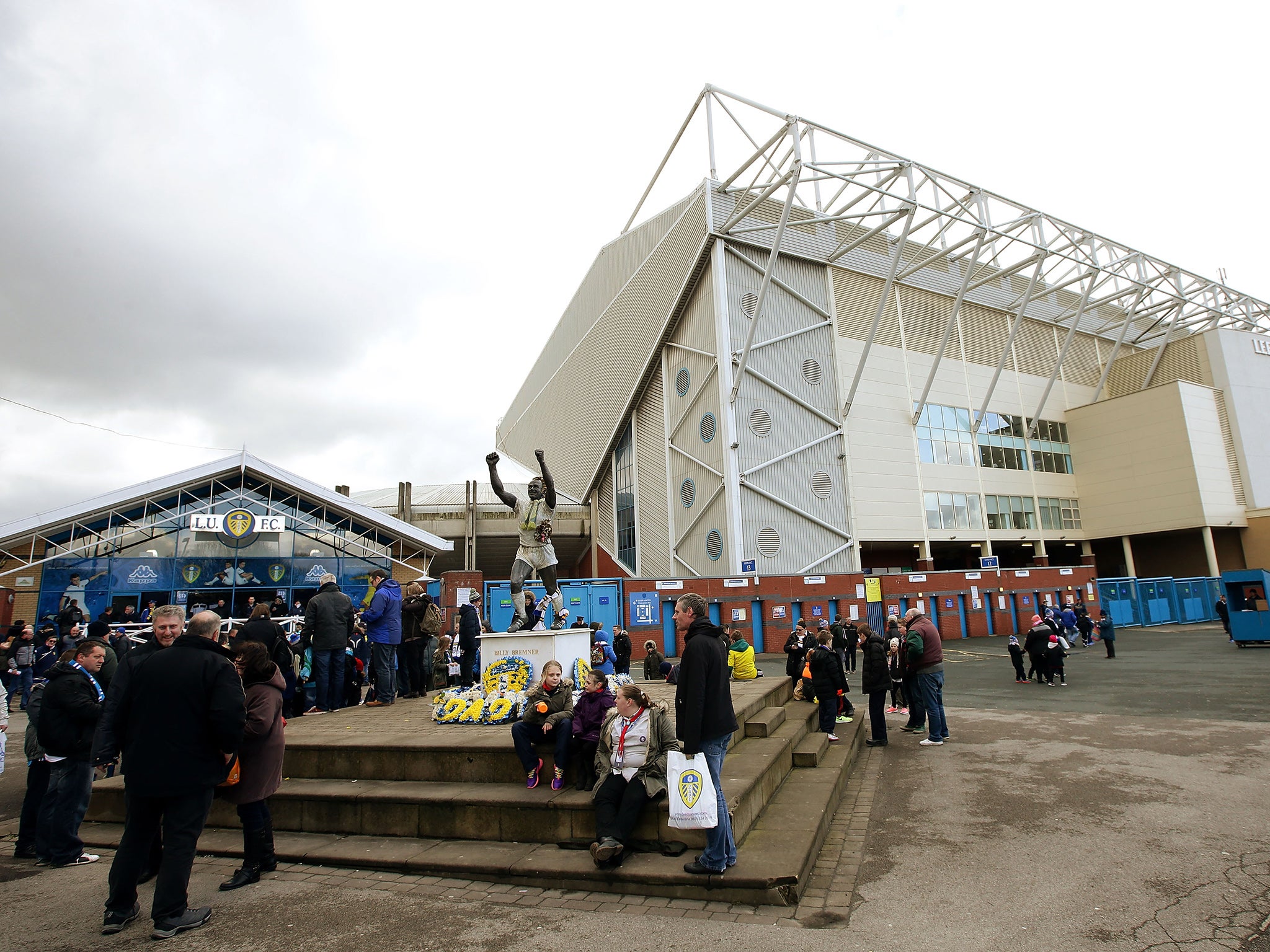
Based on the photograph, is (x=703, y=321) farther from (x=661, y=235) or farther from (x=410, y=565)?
(x=410, y=565)

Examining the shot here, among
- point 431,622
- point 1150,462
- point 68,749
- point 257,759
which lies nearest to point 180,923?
point 257,759

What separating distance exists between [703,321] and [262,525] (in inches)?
701

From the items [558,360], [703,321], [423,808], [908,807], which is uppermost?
[558,360]

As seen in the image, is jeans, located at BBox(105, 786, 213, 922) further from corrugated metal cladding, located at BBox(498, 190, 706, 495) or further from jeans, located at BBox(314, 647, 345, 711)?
corrugated metal cladding, located at BBox(498, 190, 706, 495)

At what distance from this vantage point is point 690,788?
15.3 ft

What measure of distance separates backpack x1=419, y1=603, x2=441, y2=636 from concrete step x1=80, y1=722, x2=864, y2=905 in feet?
12.0

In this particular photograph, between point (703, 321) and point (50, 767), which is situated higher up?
point (703, 321)

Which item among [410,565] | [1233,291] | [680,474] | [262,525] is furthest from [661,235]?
[1233,291]

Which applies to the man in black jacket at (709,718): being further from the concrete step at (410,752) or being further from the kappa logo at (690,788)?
the concrete step at (410,752)

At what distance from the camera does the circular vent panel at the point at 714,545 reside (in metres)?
26.8

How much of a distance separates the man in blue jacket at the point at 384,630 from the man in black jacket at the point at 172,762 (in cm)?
451

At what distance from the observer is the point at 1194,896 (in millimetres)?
4406

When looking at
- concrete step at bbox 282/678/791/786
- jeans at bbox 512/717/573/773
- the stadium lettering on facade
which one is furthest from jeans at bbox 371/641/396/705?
the stadium lettering on facade

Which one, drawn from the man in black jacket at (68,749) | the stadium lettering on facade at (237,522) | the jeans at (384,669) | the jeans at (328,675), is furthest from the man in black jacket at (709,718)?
the stadium lettering on facade at (237,522)
